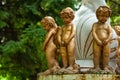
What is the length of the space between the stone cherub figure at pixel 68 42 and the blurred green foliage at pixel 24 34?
4426mm

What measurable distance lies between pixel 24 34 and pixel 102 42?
5.20 metres

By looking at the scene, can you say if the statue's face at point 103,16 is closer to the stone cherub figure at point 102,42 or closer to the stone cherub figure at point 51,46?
the stone cherub figure at point 102,42

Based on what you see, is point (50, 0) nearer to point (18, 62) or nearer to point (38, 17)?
point (38, 17)

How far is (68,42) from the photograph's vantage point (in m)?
6.61

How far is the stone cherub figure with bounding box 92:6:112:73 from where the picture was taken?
652 centimetres

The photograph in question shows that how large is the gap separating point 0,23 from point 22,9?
1115mm

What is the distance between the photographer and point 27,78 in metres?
13.1

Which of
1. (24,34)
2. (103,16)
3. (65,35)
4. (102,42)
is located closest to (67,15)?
(65,35)

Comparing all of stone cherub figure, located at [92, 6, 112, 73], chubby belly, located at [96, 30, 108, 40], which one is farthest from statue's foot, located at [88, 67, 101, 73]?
chubby belly, located at [96, 30, 108, 40]

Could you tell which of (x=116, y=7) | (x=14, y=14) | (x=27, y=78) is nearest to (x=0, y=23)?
(x=14, y=14)

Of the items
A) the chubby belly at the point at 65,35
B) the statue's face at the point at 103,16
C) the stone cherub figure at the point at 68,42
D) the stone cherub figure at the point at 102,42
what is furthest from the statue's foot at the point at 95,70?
the statue's face at the point at 103,16

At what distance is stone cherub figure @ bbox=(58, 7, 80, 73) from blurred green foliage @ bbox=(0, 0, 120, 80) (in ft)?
14.5

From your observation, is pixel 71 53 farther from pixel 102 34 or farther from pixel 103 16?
pixel 103 16

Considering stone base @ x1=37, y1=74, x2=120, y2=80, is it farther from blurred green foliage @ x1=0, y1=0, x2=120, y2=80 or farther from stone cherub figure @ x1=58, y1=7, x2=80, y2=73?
blurred green foliage @ x1=0, y1=0, x2=120, y2=80
